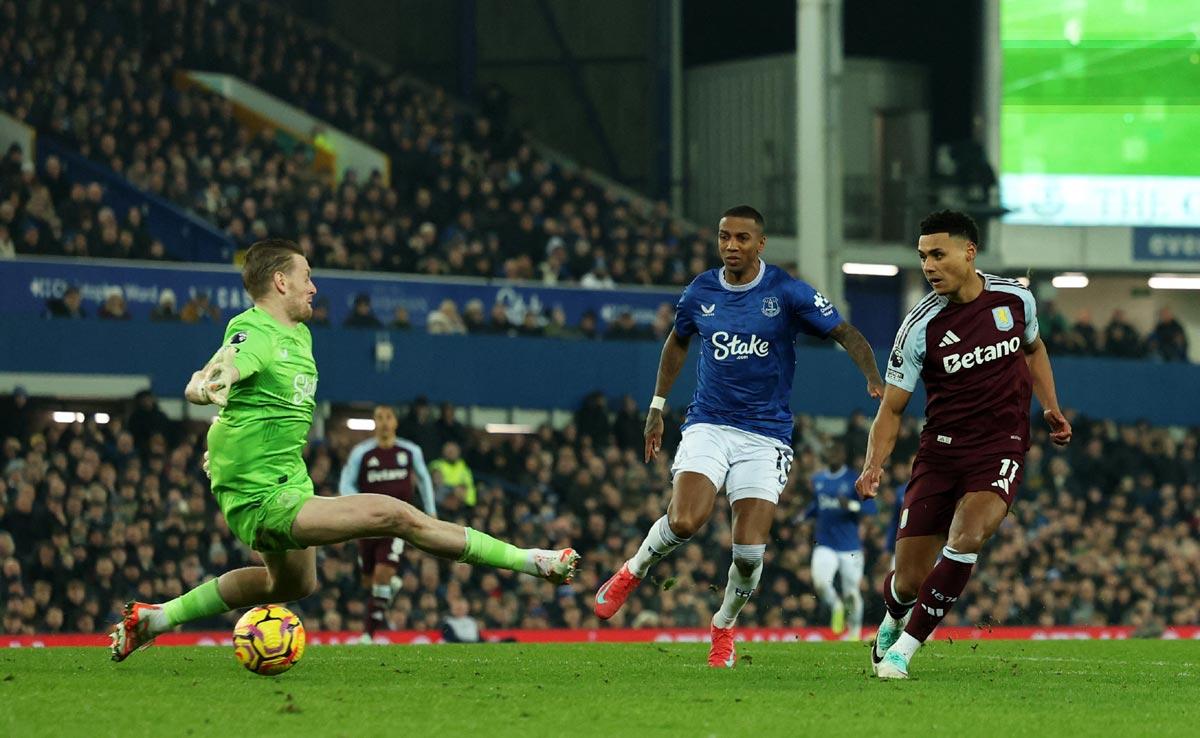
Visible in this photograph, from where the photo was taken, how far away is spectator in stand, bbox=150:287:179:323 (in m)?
23.6

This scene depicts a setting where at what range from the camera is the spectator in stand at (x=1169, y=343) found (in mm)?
32562

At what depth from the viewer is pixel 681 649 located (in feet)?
47.1

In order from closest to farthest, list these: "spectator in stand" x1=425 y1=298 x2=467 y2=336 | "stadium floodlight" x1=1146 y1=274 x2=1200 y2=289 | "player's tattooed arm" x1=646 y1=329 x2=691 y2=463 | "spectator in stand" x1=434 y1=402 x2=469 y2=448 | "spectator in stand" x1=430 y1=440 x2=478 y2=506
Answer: "player's tattooed arm" x1=646 y1=329 x2=691 y2=463, "spectator in stand" x1=430 y1=440 x2=478 y2=506, "spectator in stand" x1=434 y1=402 x2=469 y2=448, "spectator in stand" x1=425 y1=298 x2=467 y2=336, "stadium floodlight" x1=1146 y1=274 x2=1200 y2=289

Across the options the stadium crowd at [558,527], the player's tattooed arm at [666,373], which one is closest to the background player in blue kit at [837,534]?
the stadium crowd at [558,527]

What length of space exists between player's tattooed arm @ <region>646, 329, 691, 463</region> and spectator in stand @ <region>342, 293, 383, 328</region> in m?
13.1

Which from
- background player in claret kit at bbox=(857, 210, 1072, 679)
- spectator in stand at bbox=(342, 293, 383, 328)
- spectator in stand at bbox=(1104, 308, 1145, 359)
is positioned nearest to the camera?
background player in claret kit at bbox=(857, 210, 1072, 679)

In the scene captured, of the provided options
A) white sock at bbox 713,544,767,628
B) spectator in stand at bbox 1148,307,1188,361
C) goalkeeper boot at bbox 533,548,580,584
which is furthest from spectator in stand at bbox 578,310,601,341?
goalkeeper boot at bbox 533,548,580,584

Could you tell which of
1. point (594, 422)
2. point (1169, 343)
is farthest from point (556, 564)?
point (1169, 343)

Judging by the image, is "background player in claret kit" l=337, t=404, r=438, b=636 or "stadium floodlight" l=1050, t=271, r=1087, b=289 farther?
"stadium floodlight" l=1050, t=271, r=1087, b=289

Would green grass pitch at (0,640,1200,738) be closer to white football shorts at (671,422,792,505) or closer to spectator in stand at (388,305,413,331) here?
white football shorts at (671,422,792,505)

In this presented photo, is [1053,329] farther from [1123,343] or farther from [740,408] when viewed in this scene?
[740,408]

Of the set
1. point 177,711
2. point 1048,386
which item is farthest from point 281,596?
point 1048,386

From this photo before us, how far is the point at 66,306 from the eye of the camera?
911 inches

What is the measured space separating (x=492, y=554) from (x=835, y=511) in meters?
11.8
